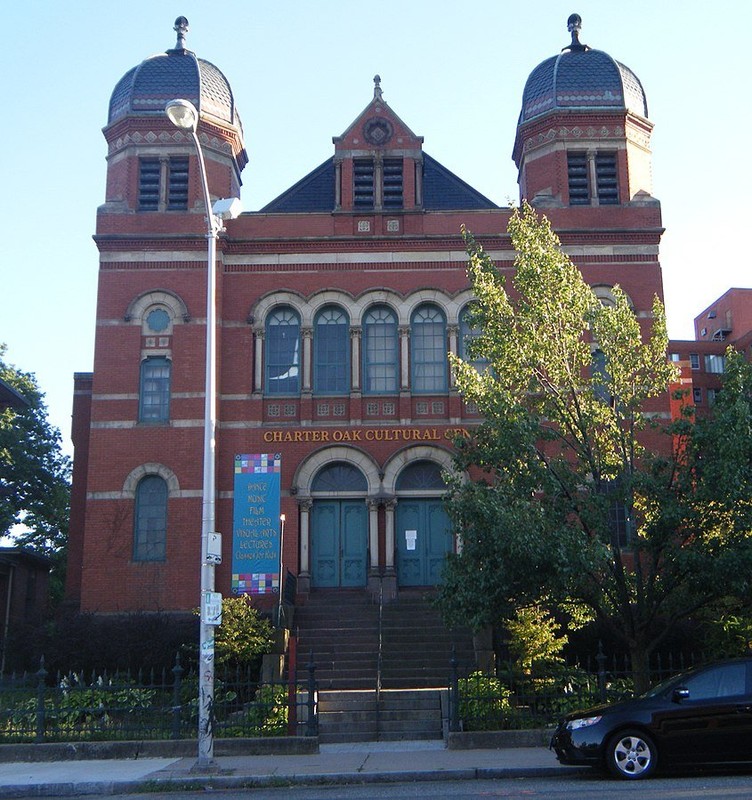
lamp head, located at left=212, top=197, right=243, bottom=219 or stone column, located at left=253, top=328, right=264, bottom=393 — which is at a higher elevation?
stone column, located at left=253, top=328, right=264, bottom=393

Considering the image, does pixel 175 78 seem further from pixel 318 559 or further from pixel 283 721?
pixel 283 721

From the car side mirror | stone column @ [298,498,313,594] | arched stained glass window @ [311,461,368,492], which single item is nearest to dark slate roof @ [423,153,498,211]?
arched stained glass window @ [311,461,368,492]

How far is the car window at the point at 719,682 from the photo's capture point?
13125mm

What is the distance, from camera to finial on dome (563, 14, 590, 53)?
30922 mm

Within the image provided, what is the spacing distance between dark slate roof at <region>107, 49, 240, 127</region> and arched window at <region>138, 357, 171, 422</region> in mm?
7149

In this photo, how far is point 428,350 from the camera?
1102 inches

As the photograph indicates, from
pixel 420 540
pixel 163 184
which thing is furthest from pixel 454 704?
pixel 163 184

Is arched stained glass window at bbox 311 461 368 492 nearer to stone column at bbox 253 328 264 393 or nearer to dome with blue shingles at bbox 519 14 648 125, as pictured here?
stone column at bbox 253 328 264 393

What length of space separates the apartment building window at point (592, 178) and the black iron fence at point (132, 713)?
54.0 ft

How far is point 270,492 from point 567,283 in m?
11.2

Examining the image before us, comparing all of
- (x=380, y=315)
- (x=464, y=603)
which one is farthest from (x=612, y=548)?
(x=380, y=315)

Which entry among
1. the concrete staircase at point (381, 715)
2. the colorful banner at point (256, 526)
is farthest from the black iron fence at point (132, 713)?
the colorful banner at point (256, 526)

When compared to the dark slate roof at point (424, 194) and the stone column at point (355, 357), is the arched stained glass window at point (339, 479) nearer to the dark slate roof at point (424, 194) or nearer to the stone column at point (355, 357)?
the stone column at point (355, 357)

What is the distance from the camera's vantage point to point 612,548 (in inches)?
674
